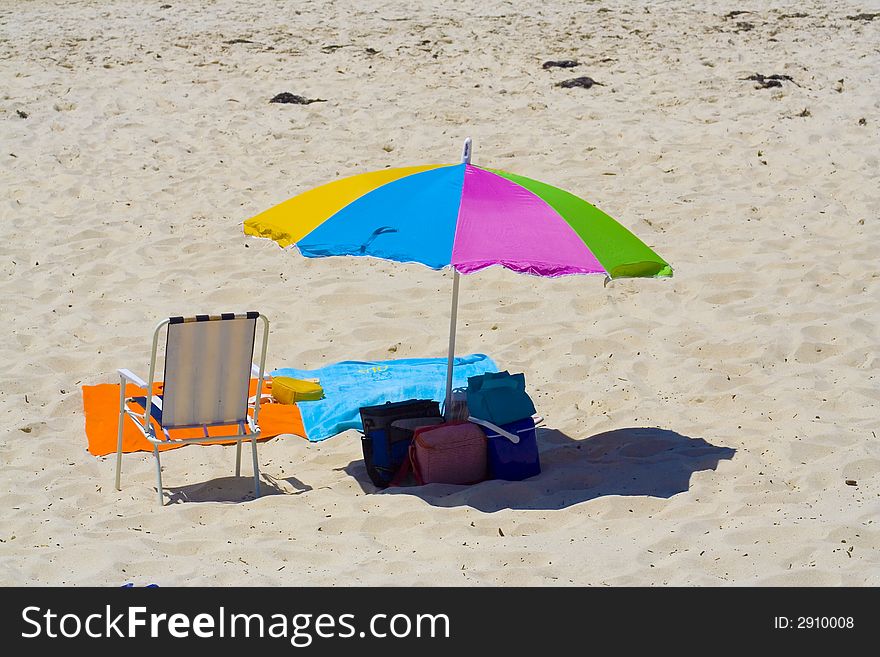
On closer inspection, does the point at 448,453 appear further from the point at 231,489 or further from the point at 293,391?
the point at 293,391

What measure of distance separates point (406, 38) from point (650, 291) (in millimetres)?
6553

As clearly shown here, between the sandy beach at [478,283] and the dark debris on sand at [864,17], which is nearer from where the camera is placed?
the sandy beach at [478,283]

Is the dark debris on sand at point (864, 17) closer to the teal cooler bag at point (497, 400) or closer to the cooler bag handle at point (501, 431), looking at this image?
the teal cooler bag at point (497, 400)

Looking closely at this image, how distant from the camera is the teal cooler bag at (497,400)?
5.11 metres

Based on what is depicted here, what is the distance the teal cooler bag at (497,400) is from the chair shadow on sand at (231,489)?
2.70ft

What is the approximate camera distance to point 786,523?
4352 millimetres

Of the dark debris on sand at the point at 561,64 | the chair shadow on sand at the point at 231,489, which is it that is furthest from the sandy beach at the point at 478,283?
the dark debris on sand at the point at 561,64

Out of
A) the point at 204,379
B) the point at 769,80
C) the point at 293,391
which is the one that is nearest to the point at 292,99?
the point at 769,80

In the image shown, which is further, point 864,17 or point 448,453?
point 864,17

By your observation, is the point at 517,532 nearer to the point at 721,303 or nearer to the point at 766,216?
the point at 721,303

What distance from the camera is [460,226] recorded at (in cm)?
464

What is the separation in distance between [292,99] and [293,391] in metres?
5.74

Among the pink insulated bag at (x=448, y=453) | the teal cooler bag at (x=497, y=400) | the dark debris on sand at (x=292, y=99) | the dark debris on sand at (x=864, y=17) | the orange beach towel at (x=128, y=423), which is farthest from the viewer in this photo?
the dark debris on sand at (x=864, y=17)
